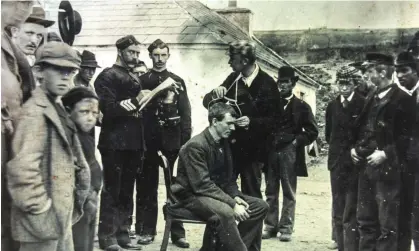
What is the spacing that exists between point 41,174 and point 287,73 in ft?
6.61

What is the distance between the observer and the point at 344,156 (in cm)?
364

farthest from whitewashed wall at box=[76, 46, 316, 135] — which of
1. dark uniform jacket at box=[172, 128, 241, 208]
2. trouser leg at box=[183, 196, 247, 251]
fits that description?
trouser leg at box=[183, 196, 247, 251]

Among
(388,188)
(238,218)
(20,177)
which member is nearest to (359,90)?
(388,188)

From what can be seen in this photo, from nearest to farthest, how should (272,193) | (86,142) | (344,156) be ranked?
(86,142), (344,156), (272,193)

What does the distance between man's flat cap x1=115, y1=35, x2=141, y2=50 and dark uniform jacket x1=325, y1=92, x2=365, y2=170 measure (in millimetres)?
1343

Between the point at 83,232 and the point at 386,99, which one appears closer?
the point at 83,232

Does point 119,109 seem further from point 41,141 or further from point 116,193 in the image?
point 41,141

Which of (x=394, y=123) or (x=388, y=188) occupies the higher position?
(x=394, y=123)

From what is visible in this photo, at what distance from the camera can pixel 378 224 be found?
336 centimetres

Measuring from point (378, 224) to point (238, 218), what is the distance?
81cm

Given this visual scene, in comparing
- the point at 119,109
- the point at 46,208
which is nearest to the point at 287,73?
the point at 119,109

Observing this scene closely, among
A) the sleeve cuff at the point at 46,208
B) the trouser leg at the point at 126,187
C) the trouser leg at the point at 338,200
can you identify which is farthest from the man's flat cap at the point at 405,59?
the sleeve cuff at the point at 46,208

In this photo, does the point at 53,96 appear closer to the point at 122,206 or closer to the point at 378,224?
the point at 122,206

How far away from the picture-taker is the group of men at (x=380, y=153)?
3.28 m
